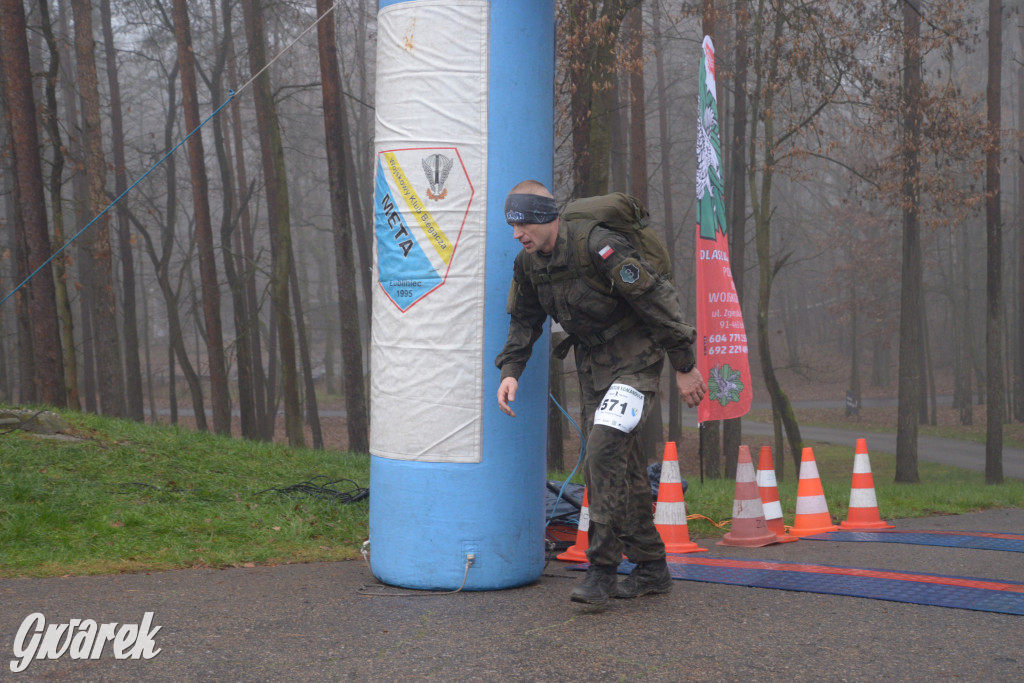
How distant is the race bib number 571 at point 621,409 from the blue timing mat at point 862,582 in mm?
1172

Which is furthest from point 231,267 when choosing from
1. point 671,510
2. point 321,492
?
point 671,510

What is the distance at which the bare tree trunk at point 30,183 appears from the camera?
40.4 ft

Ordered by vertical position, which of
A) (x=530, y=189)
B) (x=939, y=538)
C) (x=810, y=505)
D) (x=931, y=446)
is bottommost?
(x=931, y=446)

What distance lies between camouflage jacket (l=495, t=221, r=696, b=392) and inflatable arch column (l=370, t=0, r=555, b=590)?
0.24m

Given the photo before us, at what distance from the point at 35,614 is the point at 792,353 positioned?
4491 cm

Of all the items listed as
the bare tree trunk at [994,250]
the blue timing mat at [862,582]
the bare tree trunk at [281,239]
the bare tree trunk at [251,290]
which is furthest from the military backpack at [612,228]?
the bare tree trunk at [251,290]

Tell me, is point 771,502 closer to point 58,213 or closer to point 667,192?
point 58,213

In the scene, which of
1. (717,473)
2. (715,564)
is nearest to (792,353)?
(717,473)

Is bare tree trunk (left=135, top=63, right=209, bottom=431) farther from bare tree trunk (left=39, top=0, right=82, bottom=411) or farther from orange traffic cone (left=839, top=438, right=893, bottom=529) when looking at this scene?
orange traffic cone (left=839, top=438, right=893, bottom=529)

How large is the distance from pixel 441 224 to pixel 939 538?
4282 mm

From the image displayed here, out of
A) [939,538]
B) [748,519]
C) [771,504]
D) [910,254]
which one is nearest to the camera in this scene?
[748,519]

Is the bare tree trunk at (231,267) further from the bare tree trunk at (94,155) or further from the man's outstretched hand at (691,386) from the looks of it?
the man's outstretched hand at (691,386)

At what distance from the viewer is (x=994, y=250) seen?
1847 cm

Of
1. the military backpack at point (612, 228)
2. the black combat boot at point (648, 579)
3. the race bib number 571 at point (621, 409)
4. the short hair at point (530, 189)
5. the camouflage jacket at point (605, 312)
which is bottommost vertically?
the black combat boot at point (648, 579)
